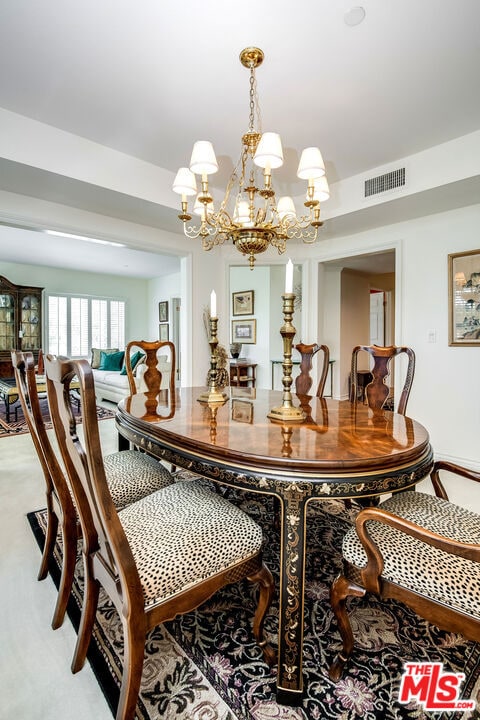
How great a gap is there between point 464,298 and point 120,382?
15.3 feet

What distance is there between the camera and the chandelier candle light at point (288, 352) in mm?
1443

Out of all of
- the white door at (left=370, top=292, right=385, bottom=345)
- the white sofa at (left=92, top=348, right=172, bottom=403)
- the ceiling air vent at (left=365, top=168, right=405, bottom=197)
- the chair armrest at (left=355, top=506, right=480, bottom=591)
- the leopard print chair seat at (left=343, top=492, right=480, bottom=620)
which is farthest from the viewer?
the white door at (left=370, top=292, right=385, bottom=345)

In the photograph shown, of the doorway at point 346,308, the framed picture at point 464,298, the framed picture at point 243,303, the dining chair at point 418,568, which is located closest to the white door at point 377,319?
the doorway at point 346,308

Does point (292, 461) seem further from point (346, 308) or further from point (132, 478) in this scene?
point (346, 308)

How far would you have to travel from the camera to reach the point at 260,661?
1189mm

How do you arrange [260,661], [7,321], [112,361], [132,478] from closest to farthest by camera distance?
1. [260,661]
2. [132,478]
3. [7,321]
4. [112,361]

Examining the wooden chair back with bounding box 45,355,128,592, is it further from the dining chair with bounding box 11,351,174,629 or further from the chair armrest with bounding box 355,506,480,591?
the chair armrest with bounding box 355,506,480,591

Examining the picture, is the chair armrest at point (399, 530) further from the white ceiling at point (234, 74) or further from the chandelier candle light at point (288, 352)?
the white ceiling at point (234, 74)

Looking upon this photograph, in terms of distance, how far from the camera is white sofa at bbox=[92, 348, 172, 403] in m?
5.24

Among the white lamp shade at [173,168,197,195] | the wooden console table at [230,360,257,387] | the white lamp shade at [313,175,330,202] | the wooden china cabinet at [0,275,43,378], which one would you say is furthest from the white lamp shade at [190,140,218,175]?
the wooden china cabinet at [0,275,43,378]

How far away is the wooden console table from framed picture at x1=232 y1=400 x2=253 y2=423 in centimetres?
418

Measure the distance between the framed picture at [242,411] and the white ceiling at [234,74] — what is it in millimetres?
1879

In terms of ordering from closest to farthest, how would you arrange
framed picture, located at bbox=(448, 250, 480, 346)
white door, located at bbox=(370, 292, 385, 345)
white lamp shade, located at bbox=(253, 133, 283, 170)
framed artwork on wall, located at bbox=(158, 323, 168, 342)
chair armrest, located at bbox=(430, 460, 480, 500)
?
chair armrest, located at bbox=(430, 460, 480, 500), white lamp shade, located at bbox=(253, 133, 283, 170), framed picture, located at bbox=(448, 250, 480, 346), white door, located at bbox=(370, 292, 385, 345), framed artwork on wall, located at bbox=(158, 323, 168, 342)

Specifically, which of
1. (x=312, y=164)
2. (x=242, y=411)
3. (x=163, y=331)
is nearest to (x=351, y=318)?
(x=163, y=331)
